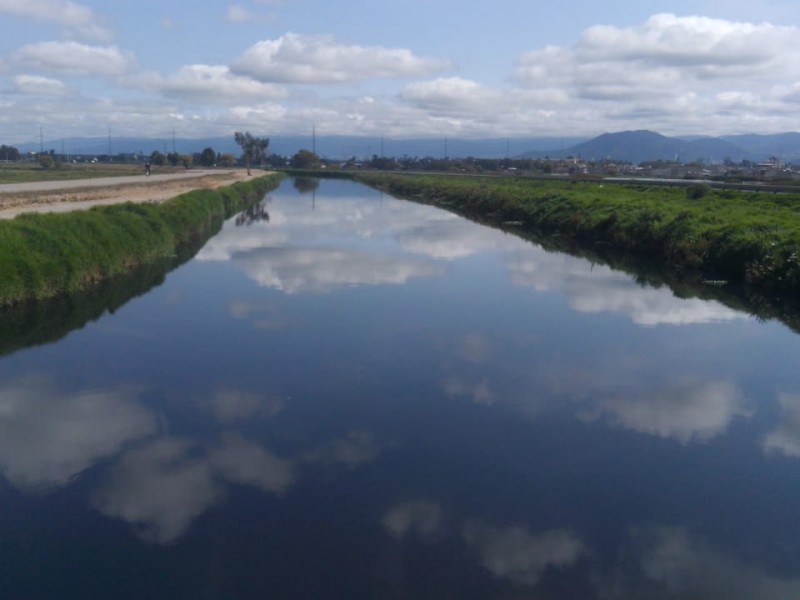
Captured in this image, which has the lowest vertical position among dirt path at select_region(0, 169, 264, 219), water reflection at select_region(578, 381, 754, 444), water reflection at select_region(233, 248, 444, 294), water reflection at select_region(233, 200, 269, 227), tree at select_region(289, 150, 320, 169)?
tree at select_region(289, 150, 320, 169)

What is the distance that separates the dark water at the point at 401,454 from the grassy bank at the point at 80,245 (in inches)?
71.1

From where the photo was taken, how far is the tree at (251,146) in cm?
11831

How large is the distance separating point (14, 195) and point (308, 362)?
24.5m

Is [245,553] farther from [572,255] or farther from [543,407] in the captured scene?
[572,255]

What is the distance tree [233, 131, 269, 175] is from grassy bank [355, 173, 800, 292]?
79536 mm

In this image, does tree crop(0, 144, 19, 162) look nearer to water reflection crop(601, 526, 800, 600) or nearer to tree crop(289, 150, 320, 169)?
tree crop(289, 150, 320, 169)

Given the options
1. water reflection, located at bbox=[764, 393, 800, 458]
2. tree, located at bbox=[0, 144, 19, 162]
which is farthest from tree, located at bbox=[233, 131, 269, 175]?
water reflection, located at bbox=[764, 393, 800, 458]

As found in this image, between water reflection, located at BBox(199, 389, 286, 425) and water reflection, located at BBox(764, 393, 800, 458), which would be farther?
water reflection, located at BBox(199, 389, 286, 425)

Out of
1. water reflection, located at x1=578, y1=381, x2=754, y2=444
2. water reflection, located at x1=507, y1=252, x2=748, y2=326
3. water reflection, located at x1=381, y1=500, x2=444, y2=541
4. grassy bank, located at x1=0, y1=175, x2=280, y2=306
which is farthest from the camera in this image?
water reflection, located at x1=507, y1=252, x2=748, y2=326

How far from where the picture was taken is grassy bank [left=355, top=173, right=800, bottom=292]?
63.9 feet

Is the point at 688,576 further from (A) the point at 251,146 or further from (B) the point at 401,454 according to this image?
(A) the point at 251,146

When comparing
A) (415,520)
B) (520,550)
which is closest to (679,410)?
(520,550)

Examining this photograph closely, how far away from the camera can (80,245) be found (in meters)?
18.1

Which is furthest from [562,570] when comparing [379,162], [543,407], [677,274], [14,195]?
[379,162]
